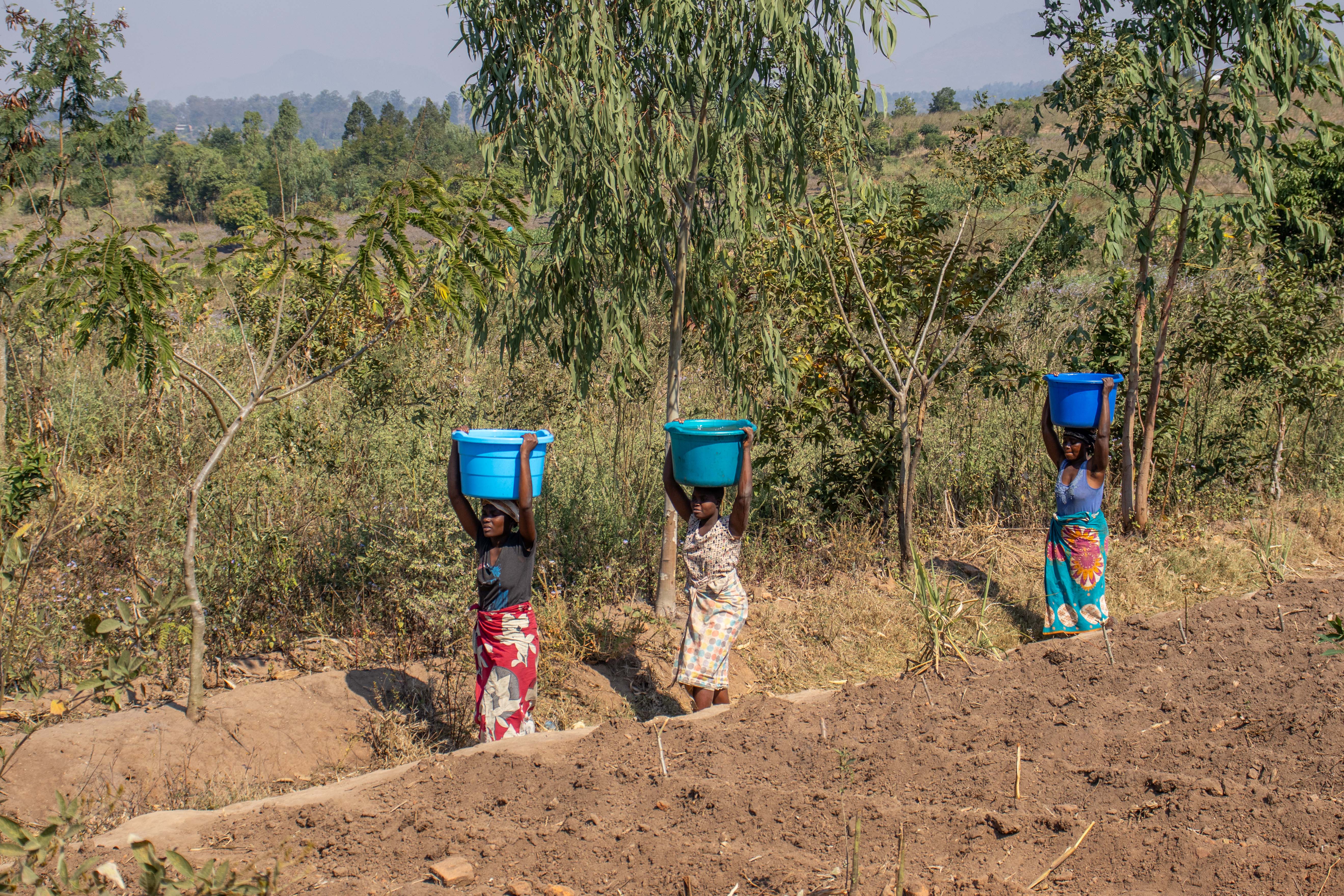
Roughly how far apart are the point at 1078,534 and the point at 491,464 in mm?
3252

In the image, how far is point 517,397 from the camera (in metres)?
6.25

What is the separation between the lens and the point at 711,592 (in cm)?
419

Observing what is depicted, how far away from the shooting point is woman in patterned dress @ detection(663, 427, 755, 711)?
416cm

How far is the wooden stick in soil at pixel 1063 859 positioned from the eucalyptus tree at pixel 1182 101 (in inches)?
135

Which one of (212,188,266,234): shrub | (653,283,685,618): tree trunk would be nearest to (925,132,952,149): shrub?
(653,283,685,618): tree trunk

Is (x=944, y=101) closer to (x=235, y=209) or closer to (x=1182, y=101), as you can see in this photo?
(x=235, y=209)

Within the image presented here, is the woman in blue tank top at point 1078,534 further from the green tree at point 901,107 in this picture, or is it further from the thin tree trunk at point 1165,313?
the green tree at point 901,107

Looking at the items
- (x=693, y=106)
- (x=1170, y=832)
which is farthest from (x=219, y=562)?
(x=1170, y=832)

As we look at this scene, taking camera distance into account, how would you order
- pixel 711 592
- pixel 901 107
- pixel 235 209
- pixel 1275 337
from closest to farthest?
pixel 711 592 → pixel 1275 337 → pixel 901 107 → pixel 235 209

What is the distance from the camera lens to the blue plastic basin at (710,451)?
3980mm

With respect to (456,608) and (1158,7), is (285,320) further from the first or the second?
(1158,7)

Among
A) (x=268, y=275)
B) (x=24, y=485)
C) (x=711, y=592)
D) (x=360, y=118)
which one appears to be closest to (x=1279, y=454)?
→ (x=711, y=592)

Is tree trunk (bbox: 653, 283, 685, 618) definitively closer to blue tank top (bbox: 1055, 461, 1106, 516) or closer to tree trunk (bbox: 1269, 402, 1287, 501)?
blue tank top (bbox: 1055, 461, 1106, 516)

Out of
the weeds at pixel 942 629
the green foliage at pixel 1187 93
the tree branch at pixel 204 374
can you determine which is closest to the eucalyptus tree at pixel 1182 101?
the green foliage at pixel 1187 93
